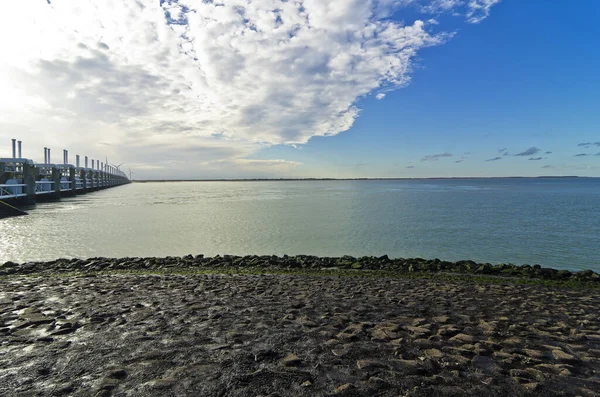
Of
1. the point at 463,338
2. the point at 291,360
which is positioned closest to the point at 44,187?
the point at 291,360

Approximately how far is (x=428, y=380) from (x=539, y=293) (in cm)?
892

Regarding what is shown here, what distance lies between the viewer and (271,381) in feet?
18.0

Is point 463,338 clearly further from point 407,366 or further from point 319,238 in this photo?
point 319,238

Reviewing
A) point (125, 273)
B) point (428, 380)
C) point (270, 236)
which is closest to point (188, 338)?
point (428, 380)

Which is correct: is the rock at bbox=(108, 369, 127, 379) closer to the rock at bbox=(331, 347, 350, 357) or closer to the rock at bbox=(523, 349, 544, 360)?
the rock at bbox=(331, 347, 350, 357)

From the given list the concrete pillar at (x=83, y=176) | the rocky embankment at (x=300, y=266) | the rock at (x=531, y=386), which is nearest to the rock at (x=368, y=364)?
the rock at (x=531, y=386)

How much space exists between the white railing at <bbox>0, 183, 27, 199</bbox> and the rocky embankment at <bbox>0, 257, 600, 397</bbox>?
164 feet

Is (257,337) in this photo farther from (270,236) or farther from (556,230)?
(556,230)

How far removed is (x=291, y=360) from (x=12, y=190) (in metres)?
65.2

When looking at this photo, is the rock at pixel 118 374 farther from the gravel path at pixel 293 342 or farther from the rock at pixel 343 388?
the rock at pixel 343 388

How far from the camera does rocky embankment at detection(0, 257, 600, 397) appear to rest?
5383mm

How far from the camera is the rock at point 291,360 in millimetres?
6043

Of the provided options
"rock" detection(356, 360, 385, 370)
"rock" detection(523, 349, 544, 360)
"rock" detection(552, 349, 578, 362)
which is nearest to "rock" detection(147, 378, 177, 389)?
"rock" detection(356, 360, 385, 370)

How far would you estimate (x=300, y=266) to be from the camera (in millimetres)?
17719
